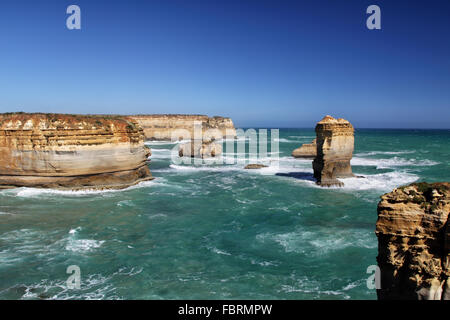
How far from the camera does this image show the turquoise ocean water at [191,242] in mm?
9336

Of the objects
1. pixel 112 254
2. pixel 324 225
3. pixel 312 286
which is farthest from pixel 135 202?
pixel 312 286

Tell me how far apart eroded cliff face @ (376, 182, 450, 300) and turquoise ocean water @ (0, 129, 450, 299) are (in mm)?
3513

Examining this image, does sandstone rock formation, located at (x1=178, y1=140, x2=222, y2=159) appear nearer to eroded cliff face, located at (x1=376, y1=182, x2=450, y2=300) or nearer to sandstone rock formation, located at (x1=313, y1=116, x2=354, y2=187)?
sandstone rock formation, located at (x1=313, y1=116, x2=354, y2=187)

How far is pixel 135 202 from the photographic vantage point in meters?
19.2

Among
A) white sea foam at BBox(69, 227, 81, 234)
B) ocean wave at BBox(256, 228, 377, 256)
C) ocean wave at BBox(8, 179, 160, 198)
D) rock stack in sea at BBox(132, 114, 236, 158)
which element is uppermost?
rock stack in sea at BBox(132, 114, 236, 158)

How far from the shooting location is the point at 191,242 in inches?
509

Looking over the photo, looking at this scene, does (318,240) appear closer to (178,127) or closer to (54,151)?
(54,151)

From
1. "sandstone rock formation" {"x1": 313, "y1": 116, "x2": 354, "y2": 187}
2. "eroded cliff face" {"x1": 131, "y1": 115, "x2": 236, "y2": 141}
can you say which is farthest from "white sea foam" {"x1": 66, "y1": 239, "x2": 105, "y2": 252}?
"eroded cliff face" {"x1": 131, "y1": 115, "x2": 236, "y2": 141}

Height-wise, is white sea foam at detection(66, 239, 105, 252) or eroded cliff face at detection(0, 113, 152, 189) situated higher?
eroded cliff face at detection(0, 113, 152, 189)

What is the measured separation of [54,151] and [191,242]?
43.4ft

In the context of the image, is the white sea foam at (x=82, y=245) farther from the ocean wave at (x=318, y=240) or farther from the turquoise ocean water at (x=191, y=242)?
the ocean wave at (x=318, y=240)

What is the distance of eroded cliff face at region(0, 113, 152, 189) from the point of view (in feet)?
68.6

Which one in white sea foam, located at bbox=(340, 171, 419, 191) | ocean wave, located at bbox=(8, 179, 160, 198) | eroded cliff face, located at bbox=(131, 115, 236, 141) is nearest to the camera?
ocean wave, located at bbox=(8, 179, 160, 198)
